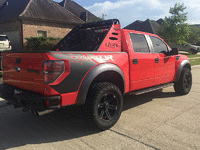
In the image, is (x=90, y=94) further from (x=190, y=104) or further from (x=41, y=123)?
(x=190, y=104)

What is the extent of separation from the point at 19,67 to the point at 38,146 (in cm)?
128

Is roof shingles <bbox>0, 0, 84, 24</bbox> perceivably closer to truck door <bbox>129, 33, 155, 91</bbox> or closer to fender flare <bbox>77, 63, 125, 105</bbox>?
truck door <bbox>129, 33, 155, 91</bbox>

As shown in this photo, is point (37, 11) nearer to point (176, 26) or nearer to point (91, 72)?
point (91, 72)

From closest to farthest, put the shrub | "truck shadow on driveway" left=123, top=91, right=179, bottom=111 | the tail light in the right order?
the tail light, "truck shadow on driveway" left=123, top=91, right=179, bottom=111, the shrub

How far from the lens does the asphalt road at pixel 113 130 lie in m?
2.88

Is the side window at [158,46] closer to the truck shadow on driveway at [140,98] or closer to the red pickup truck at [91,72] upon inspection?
the red pickup truck at [91,72]

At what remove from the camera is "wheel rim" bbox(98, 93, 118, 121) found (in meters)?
3.36

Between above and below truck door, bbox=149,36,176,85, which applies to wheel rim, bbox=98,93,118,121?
below

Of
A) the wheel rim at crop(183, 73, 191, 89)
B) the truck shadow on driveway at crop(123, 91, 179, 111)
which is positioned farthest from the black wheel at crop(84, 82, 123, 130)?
the wheel rim at crop(183, 73, 191, 89)

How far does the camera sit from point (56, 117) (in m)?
4.04

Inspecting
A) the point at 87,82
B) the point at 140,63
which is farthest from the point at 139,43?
the point at 87,82

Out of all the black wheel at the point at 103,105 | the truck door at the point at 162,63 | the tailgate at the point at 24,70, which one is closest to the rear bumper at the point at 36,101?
the tailgate at the point at 24,70

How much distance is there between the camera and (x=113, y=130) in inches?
133

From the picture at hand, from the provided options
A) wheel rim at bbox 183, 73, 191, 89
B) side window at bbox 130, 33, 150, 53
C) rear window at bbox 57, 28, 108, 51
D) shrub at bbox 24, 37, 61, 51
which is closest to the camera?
side window at bbox 130, 33, 150, 53
